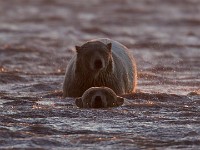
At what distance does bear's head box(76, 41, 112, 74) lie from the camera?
599 inches

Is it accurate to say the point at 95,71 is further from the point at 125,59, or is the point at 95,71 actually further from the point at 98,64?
the point at 125,59

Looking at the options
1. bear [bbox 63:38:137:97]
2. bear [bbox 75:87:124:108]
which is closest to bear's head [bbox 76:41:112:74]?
bear [bbox 63:38:137:97]

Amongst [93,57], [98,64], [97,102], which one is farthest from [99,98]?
[93,57]

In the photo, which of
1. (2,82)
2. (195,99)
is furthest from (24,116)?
(2,82)

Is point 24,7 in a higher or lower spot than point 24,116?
higher

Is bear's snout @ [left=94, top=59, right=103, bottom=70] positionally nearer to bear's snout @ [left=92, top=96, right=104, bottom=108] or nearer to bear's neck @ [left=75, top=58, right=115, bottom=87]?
bear's neck @ [left=75, top=58, right=115, bottom=87]

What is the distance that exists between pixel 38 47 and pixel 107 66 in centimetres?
1070

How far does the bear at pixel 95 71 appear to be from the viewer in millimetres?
15297

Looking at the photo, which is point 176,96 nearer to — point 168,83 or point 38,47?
point 168,83

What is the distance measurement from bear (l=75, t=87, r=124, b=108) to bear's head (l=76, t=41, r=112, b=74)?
2.14ft

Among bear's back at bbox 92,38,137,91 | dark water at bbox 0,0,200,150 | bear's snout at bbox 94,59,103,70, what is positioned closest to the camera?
dark water at bbox 0,0,200,150

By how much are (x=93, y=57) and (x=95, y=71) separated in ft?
1.11

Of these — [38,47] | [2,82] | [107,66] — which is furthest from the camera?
[38,47]

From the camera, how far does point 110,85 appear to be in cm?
1576
